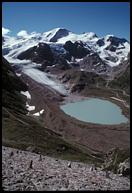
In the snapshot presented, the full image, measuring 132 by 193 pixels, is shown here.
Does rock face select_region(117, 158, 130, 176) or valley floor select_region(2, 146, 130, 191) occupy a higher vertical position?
valley floor select_region(2, 146, 130, 191)

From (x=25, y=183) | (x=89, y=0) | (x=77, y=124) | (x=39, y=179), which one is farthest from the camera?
(x=77, y=124)

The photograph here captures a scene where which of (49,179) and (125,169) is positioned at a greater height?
(49,179)

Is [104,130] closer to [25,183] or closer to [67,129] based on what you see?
[67,129]

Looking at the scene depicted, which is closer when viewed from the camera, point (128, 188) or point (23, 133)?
point (128, 188)

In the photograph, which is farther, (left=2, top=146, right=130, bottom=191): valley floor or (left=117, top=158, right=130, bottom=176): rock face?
(left=117, top=158, right=130, bottom=176): rock face

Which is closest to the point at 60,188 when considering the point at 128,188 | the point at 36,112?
the point at 128,188

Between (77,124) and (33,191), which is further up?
(33,191)

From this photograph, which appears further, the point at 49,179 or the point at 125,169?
the point at 125,169

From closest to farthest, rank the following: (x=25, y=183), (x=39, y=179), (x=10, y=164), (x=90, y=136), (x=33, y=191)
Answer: (x=33, y=191) → (x=25, y=183) → (x=39, y=179) → (x=10, y=164) → (x=90, y=136)

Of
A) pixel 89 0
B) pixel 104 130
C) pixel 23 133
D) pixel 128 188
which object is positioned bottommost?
pixel 104 130

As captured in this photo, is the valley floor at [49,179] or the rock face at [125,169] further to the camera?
the rock face at [125,169]

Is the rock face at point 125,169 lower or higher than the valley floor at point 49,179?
lower
